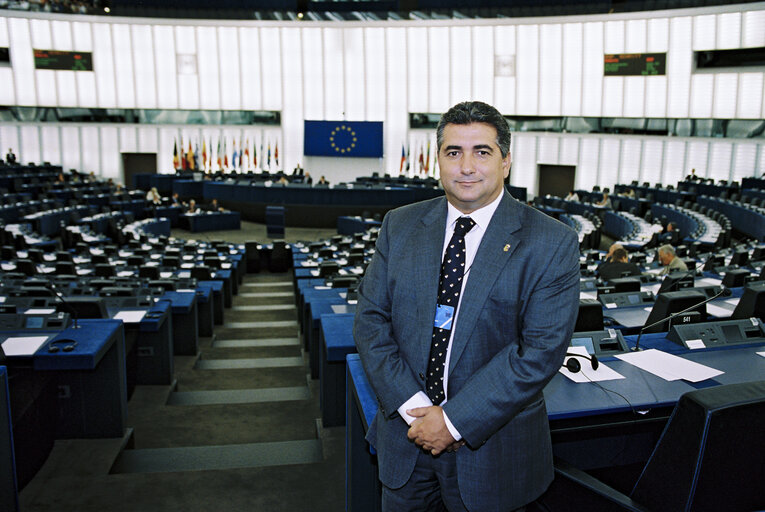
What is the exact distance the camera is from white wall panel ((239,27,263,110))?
25.6 meters

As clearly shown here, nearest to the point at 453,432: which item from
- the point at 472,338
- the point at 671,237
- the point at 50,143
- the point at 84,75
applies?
the point at 472,338

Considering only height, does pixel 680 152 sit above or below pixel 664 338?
above

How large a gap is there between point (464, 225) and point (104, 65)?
2764cm

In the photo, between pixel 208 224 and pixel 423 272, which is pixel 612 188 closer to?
pixel 208 224

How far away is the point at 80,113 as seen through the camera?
2552 cm

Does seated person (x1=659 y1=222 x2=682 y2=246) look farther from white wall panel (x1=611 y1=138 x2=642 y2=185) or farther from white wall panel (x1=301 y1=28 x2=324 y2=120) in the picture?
white wall panel (x1=301 y1=28 x2=324 y2=120)

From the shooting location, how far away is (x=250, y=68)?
2588cm

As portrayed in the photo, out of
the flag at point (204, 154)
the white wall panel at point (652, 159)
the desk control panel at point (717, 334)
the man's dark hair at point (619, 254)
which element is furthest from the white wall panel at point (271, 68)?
the desk control panel at point (717, 334)

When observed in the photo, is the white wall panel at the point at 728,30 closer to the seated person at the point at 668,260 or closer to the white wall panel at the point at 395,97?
the white wall panel at the point at 395,97

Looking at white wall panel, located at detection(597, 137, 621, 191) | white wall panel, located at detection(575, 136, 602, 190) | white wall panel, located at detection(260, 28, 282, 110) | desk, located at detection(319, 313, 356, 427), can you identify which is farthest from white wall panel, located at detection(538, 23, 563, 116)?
desk, located at detection(319, 313, 356, 427)

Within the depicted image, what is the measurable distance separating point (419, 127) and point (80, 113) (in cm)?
1520

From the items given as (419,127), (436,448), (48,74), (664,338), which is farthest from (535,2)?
(436,448)

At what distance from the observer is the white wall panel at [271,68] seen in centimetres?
2564

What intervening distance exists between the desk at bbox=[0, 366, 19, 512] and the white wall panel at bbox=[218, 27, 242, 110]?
25.1 m
